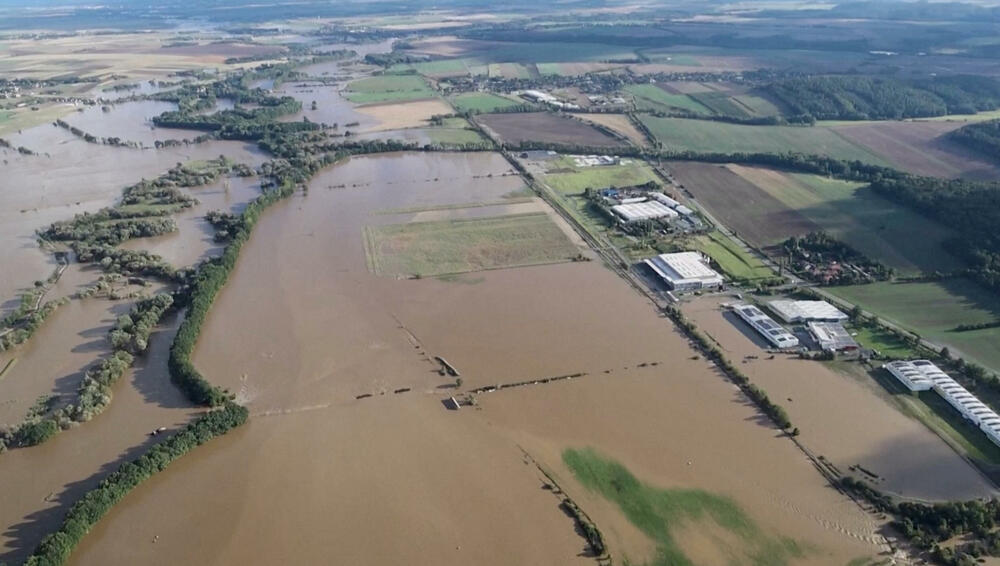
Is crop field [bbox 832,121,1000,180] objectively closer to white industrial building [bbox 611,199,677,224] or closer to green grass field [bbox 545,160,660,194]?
green grass field [bbox 545,160,660,194]

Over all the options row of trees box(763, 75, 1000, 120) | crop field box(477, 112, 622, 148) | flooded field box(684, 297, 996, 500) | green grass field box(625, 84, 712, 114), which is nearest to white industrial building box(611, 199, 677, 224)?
flooded field box(684, 297, 996, 500)

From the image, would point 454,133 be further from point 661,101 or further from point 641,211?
point 641,211

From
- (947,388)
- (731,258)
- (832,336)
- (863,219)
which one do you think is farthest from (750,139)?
(947,388)

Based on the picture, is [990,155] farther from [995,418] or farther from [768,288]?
[995,418]

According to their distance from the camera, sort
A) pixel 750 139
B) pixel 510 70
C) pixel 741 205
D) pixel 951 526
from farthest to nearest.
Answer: pixel 510 70 → pixel 750 139 → pixel 741 205 → pixel 951 526

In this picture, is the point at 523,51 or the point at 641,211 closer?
the point at 641,211

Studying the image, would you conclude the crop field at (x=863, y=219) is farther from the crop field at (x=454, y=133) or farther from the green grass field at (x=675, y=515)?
the crop field at (x=454, y=133)

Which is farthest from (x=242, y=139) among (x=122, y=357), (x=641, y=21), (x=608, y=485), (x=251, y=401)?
(x=641, y=21)
